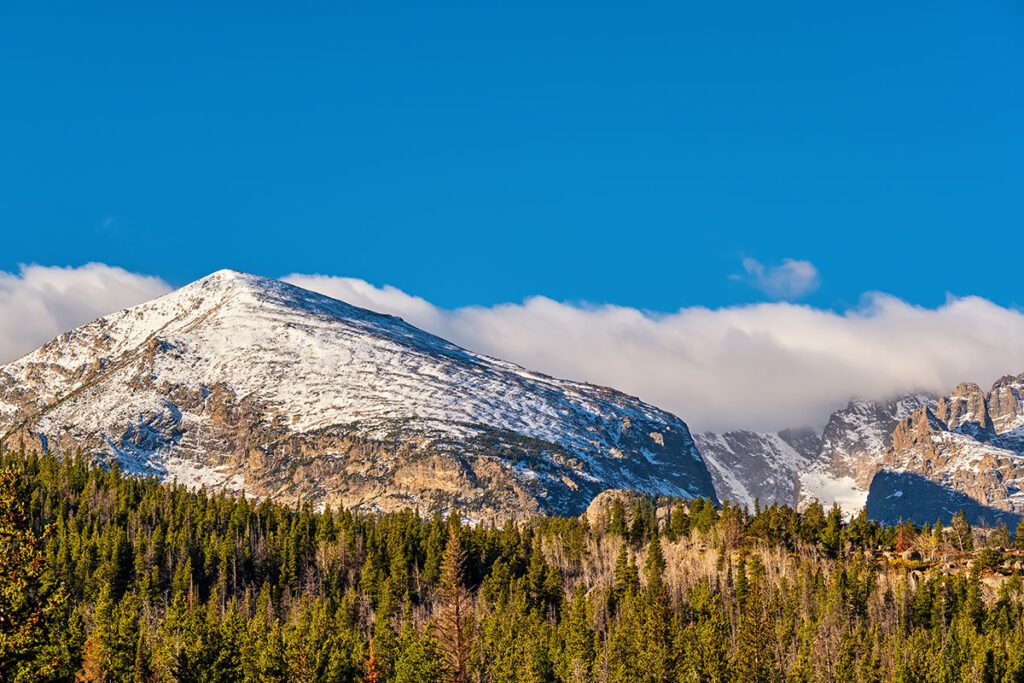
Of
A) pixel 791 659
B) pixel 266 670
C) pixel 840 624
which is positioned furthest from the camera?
pixel 840 624

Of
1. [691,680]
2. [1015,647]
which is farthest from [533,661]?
[1015,647]

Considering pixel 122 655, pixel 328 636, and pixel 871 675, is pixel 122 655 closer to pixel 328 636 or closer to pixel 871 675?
pixel 328 636

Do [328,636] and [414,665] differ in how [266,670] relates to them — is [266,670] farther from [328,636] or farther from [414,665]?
[328,636]

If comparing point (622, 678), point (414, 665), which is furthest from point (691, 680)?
point (414, 665)

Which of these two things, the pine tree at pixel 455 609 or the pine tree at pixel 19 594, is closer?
the pine tree at pixel 19 594

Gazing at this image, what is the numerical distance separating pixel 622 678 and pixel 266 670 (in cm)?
3909

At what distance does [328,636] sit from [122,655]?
3396 centimetres

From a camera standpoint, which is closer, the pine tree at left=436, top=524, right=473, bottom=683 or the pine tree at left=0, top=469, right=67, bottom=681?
the pine tree at left=0, top=469, right=67, bottom=681

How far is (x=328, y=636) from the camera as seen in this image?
16862 cm

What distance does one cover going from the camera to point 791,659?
18000 centimetres

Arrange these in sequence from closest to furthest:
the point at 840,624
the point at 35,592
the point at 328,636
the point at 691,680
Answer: the point at 35,592
the point at 691,680
the point at 328,636
the point at 840,624

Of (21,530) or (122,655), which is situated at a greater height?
(21,530)

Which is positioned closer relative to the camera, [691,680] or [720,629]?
[691,680]

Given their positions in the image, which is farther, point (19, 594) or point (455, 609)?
point (455, 609)
